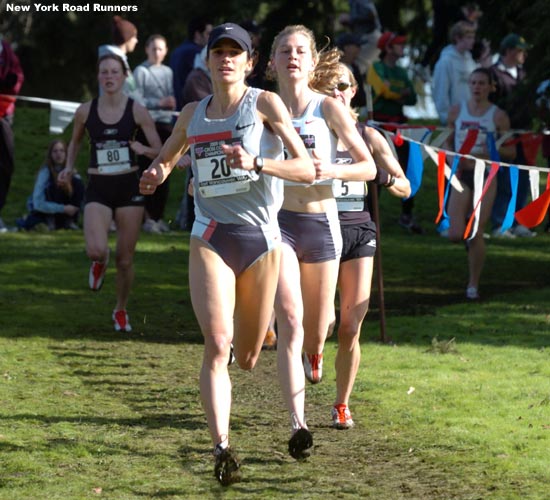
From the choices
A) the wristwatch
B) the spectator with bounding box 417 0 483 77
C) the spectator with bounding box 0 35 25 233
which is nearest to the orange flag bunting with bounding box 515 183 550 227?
the wristwatch

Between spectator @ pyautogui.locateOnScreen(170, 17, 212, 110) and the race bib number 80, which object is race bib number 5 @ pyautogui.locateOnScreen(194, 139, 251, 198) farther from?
spectator @ pyautogui.locateOnScreen(170, 17, 212, 110)

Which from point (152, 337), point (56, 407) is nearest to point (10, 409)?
point (56, 407)

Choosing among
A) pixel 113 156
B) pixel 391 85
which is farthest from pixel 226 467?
pixel 391 85

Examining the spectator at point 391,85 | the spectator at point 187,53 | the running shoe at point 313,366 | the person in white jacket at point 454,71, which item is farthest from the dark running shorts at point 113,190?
the person in white jacket at point 454,71

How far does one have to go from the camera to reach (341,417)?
8.09 meters

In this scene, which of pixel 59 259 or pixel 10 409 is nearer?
pixel 10 409

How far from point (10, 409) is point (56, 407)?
0.96 ft

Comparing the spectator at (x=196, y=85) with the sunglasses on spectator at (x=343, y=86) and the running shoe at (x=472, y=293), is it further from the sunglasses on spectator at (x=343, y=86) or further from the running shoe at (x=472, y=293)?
the sunglasses on spectator at (x=343, y=86)

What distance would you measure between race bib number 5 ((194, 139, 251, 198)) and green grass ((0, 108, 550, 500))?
1.39m

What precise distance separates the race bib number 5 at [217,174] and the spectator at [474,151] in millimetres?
6739

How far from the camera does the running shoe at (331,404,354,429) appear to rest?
807 centimetres

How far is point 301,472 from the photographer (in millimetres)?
6859

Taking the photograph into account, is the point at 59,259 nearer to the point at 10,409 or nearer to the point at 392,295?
the point at 392,295

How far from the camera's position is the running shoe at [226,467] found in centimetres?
637
